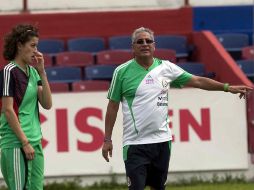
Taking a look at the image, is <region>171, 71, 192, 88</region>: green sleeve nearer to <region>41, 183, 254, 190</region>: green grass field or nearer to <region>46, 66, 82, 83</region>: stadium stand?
<region>41, 183, 254, 190</region>: green grass field

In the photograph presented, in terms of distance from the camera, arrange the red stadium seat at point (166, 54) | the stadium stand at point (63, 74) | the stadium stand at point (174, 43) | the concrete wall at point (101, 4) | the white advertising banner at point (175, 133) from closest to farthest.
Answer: the white advertising banner at point (175, 133) < the stadium stand at point (63, 74) < the red stadium seat at point (166, 54) < the stadium stand at point (174, 43) < the concrete wall at point (101, 4)

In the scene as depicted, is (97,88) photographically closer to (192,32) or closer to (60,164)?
(60,164)

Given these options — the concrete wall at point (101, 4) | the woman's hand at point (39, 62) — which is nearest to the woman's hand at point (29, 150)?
the woman's hand at point (39, 62)

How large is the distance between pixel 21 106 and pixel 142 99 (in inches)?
48.1

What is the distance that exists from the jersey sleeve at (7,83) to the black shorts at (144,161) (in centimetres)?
141

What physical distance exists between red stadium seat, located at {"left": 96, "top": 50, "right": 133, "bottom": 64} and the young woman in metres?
7.28

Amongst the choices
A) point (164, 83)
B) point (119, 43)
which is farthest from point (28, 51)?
point (119, 43)

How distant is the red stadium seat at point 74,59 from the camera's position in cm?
1562

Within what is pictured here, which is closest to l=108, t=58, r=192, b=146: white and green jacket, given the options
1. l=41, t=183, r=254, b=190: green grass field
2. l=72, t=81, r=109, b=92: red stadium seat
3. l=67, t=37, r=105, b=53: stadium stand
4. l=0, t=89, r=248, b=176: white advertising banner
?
l=41, t=183, r=254, b=190: green grass field

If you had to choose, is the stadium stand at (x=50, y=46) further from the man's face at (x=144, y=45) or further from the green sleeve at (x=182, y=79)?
the man's face at (x=144, y=45)

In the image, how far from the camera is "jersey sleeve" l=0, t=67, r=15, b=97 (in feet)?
26.5

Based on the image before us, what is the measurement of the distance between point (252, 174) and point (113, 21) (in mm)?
4529

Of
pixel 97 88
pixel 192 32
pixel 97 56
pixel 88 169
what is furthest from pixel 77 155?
pixel 192 32

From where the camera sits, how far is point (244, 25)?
17.3 meters
